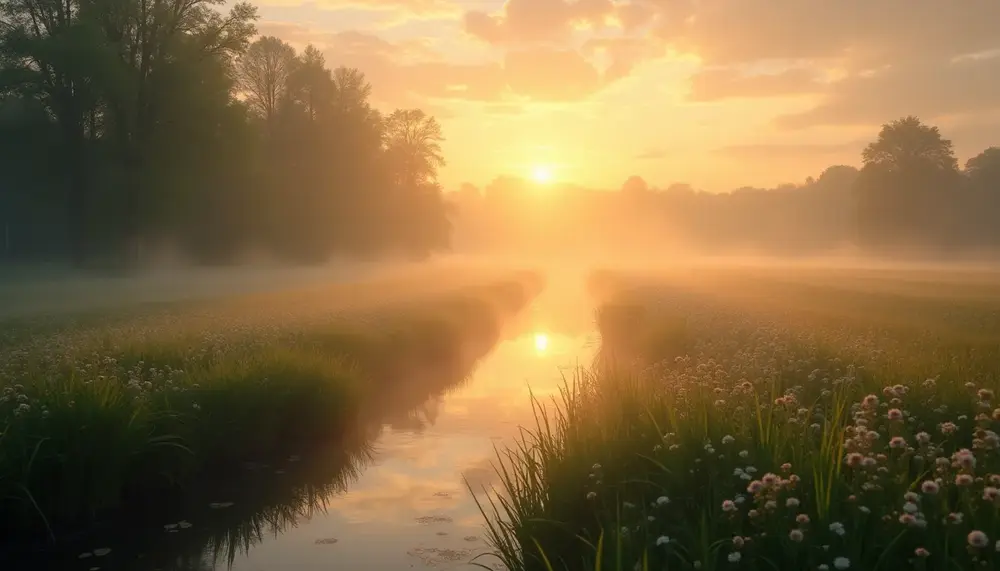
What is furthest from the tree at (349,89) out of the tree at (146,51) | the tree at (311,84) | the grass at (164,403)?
the grass at (164,403)

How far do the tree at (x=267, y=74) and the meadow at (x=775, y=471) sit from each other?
67314 mm

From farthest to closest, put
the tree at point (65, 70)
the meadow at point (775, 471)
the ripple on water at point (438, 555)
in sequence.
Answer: the tree at point (65, 70), the ripple on water at point (438, 555), the meadow at point (775, 471)

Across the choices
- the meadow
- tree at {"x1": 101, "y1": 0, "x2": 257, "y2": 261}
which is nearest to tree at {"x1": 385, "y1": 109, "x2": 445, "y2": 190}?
tree at {"x1": 101, "y1": 0, "x2": 257, "y2": 261}

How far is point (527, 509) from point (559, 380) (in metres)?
15.7

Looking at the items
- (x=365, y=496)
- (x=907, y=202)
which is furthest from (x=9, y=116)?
(x=907, y=202)

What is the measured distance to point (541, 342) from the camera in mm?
35406

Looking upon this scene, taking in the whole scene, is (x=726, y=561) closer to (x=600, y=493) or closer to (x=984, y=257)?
(x=600, y=493)

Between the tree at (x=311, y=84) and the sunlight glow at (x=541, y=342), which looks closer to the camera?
the sunlight glow at (x=541, y=342)

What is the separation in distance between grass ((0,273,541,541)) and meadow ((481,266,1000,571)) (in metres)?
4.80

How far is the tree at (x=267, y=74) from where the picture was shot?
74.3 metres

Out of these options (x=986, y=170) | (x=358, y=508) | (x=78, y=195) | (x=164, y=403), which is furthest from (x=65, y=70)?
(x=986, y=170)

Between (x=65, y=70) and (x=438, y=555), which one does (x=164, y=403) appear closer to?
(x=438, y=555)

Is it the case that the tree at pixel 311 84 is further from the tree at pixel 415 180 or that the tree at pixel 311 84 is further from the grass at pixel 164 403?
the grass at pixel 164 403

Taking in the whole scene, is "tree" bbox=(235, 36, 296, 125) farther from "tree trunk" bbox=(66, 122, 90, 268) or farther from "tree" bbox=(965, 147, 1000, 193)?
"tree" bbox=(965, 147, 1000, 193)
